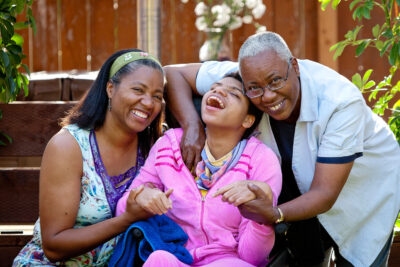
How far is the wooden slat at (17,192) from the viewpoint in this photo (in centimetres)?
346

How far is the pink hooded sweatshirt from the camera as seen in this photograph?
8.06 ft

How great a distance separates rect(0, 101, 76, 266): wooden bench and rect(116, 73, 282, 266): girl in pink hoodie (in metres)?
1.04

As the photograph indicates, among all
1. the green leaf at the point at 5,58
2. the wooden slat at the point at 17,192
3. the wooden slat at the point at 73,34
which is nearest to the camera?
the green leaf at the point at 5,58

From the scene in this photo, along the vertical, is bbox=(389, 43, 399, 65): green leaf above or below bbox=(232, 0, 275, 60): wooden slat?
above

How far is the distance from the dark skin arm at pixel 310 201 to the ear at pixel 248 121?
399 millimetres

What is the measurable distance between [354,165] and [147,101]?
3.26 feet

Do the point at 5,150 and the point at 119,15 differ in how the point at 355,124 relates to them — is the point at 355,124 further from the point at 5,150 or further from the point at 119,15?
the point at 119,15

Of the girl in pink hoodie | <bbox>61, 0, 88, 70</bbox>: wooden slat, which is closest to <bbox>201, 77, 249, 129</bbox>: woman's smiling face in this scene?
the girl in pink hoodie

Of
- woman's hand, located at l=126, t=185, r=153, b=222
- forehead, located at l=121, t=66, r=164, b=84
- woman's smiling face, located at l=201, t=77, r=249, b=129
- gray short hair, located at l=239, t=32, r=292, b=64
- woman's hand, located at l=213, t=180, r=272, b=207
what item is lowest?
woman's hand, located at l=126, t=185, r=153, b=222

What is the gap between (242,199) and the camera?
222 cm

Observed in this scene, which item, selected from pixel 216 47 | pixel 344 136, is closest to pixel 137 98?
pixel 344 136

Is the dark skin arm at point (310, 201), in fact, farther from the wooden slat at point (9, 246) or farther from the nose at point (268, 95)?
the wooden slat at point (9, 246)

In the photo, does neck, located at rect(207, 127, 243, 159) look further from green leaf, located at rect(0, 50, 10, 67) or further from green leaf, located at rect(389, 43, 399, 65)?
green leaf, located at rect(0, 50, 10, 67)

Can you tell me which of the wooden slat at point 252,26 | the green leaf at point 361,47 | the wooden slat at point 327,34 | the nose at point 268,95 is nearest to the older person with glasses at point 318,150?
the nose at point 268,95
